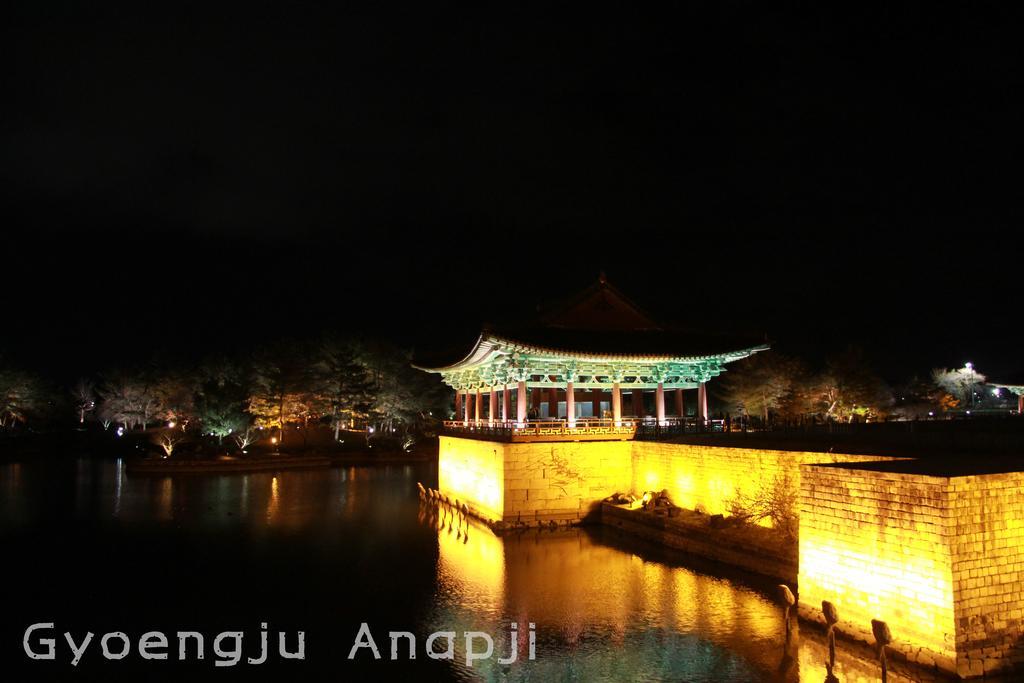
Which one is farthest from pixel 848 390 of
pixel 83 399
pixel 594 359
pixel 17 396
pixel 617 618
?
pixel 83 399

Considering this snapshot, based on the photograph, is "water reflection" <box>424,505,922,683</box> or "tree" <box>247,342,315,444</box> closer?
"water reflection" <box>424,505,922,683</box>

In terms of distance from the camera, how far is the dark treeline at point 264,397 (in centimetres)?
5466

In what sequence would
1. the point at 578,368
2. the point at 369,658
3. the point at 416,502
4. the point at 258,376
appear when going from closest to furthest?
the point at 369,658 < the point at 578,368 < the point at 416,502 < the point at 258,376

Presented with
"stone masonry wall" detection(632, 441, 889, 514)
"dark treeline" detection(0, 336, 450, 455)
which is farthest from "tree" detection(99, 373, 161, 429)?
"stone masonry wall" detection(632, 441, 889, 514)

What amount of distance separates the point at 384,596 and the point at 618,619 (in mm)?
6356

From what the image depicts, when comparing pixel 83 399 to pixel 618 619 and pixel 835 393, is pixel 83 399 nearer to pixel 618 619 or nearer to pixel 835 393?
Result: pixel 835 393

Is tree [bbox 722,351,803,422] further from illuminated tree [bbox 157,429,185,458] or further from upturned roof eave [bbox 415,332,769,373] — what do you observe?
illuminated tree [bbox 157,429,185,458]

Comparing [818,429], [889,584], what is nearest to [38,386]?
[818,429]

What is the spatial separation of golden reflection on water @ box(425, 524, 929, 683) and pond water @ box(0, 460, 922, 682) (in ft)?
0.16

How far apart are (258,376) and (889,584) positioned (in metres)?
54.1

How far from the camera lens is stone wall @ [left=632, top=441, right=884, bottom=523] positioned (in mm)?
18641

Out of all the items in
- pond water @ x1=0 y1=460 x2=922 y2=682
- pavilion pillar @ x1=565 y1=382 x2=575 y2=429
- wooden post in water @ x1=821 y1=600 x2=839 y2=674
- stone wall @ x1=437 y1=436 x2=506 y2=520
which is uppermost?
pavilion pillar @ x1=565 y1=382 x2=575 y2=429

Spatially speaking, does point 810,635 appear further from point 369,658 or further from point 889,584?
point 369,658

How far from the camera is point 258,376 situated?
57.7 meters
